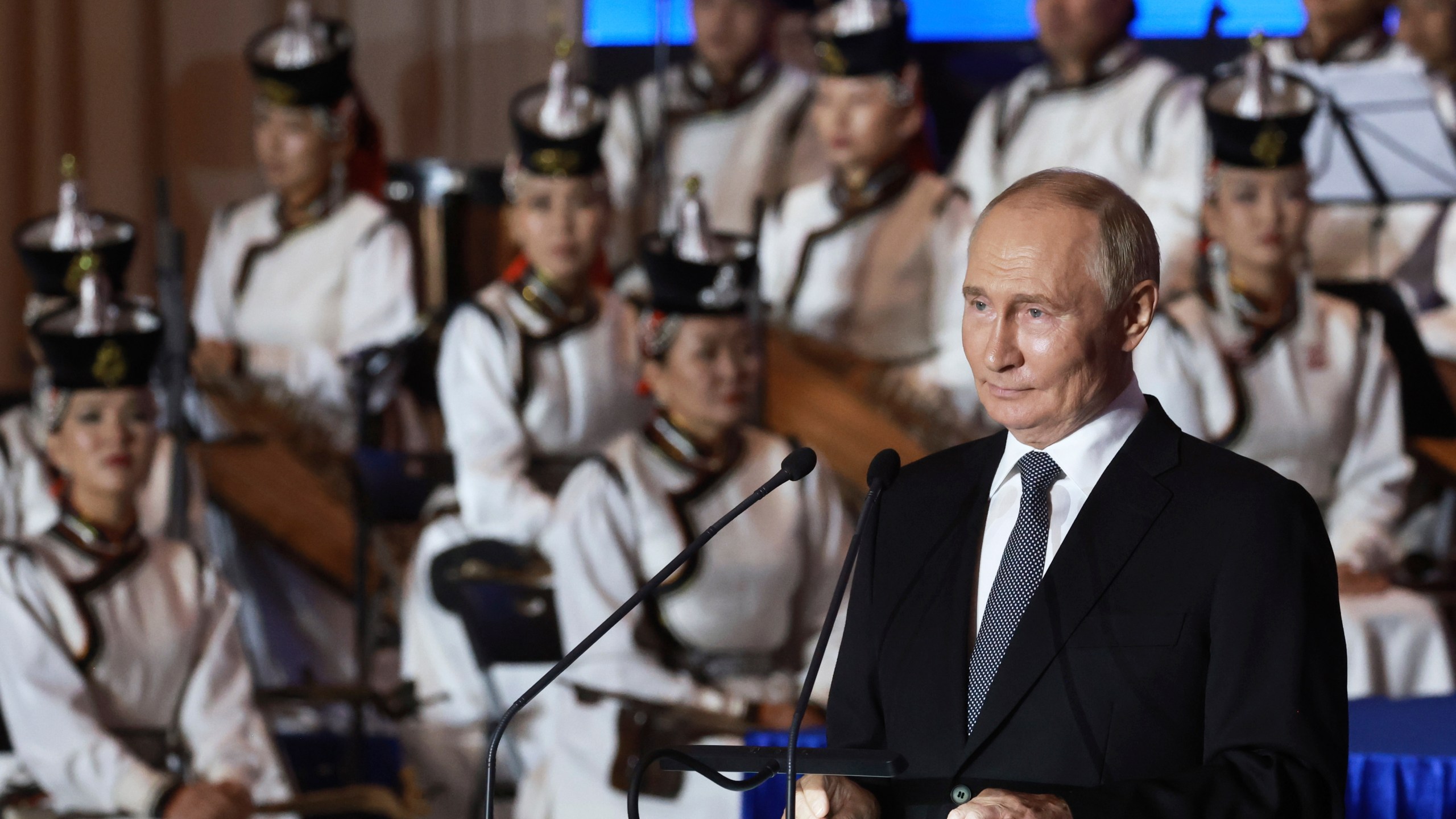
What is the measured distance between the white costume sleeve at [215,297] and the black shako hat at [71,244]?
61 cm

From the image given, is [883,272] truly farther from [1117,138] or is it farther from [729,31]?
[729,31]

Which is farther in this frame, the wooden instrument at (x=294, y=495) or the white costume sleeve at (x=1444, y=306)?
the wooden instrument at (x=294, y=495)

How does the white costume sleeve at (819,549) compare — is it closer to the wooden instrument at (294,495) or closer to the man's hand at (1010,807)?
the wooden instrument at (294,495)

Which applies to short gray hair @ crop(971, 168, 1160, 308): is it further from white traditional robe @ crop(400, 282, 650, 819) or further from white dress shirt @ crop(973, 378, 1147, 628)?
white traditional robe @ crop(400, 282, 650, 819)

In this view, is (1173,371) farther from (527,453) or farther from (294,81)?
(294,81)

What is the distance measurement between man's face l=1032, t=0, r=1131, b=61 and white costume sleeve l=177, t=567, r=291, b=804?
9.49ft

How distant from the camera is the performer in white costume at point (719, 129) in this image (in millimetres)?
5586

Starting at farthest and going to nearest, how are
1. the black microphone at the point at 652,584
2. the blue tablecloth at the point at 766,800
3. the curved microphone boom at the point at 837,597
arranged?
the blue tablecloth at the point at 766,800, the black microphone at the point at 652,584, the curved microphone boom at the point at 837,597

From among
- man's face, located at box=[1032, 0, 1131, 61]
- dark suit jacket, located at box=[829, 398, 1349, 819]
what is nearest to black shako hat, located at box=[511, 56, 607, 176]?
man's face, located at box=[1032, 0, 1131, 61]

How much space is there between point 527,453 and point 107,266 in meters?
1.29

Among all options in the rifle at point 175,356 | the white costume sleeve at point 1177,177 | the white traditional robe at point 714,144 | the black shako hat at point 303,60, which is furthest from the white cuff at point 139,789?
the white costume sleeve at point 1177,177

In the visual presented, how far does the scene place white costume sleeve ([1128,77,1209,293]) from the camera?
492cm

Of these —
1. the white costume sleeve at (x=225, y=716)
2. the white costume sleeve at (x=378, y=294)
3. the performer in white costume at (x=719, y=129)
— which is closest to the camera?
the white costume sleeve at (x=225, y=716)

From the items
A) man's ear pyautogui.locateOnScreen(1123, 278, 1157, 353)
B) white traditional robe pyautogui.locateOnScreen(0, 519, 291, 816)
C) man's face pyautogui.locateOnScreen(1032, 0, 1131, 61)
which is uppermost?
man's face pyautogui.locateOnScreen(1032, 0, 1131, 61)
